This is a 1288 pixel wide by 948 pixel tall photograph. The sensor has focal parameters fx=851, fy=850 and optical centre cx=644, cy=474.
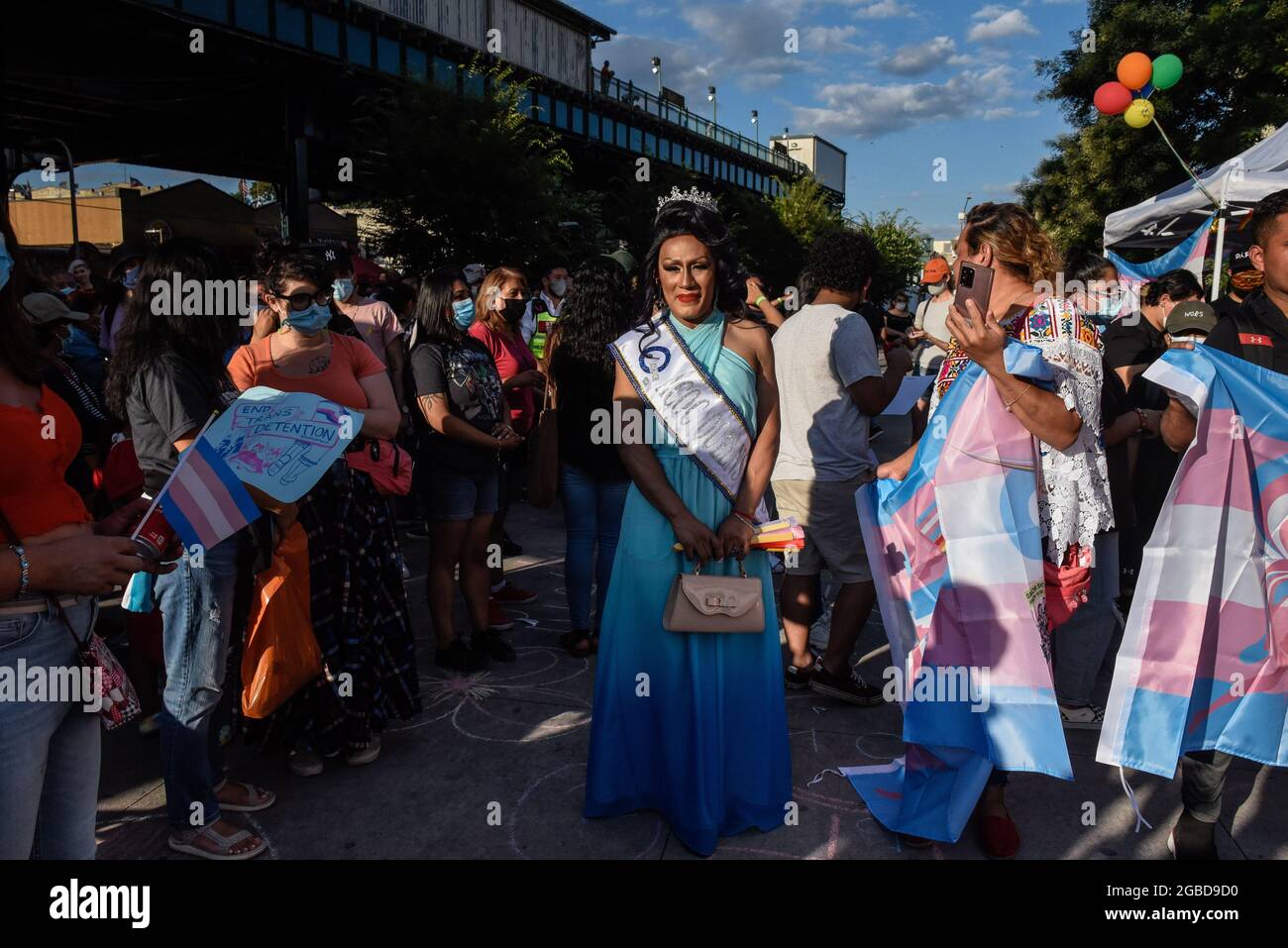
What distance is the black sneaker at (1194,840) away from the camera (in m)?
2.55

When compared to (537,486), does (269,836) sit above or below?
below

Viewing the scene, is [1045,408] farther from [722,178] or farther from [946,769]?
[722,178]

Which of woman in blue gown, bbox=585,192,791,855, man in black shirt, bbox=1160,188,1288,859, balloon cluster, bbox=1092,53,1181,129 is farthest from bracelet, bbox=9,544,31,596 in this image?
balloon cluster, bbox=1092,53,1181,129

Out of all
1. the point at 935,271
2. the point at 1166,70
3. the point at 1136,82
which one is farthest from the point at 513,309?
the point at 1166,70

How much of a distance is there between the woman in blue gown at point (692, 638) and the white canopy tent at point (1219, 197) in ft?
21.2

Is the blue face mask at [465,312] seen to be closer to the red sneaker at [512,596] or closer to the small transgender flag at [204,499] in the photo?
the red sneaker at [512,596]

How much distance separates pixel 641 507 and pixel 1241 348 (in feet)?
6.13

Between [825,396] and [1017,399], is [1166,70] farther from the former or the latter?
[1017,399]

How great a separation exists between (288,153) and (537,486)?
16.9 metres

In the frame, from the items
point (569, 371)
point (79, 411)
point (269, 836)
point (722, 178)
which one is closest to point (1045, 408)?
point (569, 371)

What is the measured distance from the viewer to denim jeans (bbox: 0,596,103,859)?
5.26 ft

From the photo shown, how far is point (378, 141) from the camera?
16672 mm

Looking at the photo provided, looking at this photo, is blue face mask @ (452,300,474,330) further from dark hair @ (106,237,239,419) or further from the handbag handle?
the handbag handle
